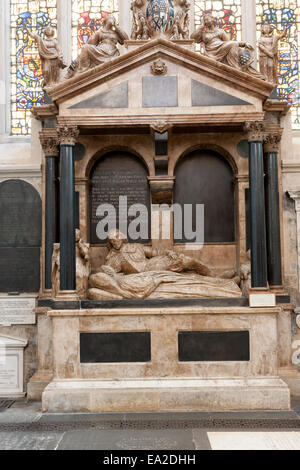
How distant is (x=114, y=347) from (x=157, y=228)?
2.27 metres

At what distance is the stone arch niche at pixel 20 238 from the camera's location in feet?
27.9

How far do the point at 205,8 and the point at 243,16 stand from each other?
83 centimetres

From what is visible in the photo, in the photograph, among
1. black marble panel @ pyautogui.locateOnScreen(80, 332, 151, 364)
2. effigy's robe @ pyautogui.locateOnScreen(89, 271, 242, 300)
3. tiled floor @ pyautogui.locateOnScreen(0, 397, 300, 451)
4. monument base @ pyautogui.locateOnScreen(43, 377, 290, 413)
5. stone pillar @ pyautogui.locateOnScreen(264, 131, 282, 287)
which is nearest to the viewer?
tiled floor @ pyautogui.locateOnScreen(0, 397, 300, 451)

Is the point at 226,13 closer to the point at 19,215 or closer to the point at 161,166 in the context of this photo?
the point at 161,166

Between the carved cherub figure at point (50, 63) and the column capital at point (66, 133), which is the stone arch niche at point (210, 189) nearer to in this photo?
the column capital at point (66, 133)

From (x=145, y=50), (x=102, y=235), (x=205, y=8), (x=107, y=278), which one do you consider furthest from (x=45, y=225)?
(x=205, y=8)

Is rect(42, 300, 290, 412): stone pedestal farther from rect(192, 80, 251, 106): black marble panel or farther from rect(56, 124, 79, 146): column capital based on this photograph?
rect(192, 80, 251, 106): black marble panel

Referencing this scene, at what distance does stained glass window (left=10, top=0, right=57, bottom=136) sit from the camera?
1049 cm

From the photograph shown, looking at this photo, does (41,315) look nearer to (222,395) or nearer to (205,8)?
(222,395)

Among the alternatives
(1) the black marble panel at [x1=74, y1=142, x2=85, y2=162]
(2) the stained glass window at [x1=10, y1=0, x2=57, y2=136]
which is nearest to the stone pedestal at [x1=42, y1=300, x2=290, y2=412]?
(1) the black marble panel at [x1=74, y1=142, x2=85, y2=162]

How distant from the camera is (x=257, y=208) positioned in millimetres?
7430

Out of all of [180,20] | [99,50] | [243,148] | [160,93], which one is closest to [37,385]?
[160,93]

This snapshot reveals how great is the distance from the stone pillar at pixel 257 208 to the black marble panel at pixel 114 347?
Result: 1.83 m

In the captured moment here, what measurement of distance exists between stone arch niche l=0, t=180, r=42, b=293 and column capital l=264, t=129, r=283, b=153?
390cm
